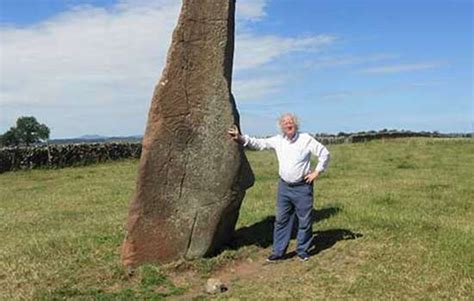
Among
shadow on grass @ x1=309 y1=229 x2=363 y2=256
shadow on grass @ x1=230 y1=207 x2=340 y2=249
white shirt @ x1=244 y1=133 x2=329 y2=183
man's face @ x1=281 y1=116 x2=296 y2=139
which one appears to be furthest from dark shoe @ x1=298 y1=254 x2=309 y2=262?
man's face @ x1=281 y1=116 x2=296 y2=139

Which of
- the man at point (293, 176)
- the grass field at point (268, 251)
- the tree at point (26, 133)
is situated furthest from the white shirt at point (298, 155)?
the tree at point (26, 133)

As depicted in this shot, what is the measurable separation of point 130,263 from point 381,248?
358 cm

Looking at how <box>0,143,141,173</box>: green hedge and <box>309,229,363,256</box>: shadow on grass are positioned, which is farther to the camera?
<box>0,143,141,173</box>: green hedge

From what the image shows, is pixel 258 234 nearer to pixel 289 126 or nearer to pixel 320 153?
pixel 320 153

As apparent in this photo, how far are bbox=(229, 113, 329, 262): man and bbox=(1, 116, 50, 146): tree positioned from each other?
33648 millimetres

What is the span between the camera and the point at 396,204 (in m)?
14.8

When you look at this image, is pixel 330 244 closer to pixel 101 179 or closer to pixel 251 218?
pixel 251 218

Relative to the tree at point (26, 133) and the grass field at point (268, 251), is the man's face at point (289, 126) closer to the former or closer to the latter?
the grass field at point (268, 251)

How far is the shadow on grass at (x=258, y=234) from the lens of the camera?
35.7ft

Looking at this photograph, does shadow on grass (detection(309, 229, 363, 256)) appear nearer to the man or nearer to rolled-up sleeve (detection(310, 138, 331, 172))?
the man

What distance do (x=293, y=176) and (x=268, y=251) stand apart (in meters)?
1.46

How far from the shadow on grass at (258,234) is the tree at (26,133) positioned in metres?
31.8

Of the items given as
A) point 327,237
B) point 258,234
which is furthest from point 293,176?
point 258,234

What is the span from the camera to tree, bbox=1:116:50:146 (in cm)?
4281
